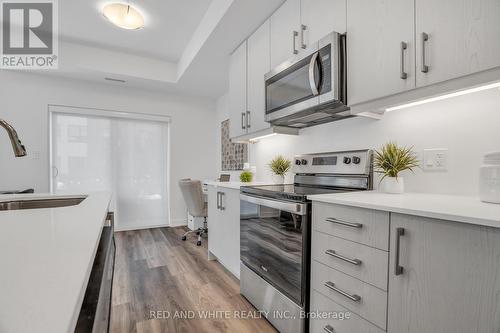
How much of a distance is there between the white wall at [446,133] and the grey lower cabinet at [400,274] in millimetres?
569

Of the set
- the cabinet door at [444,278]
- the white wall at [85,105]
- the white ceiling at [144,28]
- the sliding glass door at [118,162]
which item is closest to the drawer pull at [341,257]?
the cabinet door at [444,278]

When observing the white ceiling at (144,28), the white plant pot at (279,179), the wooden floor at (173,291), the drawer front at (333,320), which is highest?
the white ceiling at (144,28)

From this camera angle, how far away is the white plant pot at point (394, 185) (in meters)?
1.31

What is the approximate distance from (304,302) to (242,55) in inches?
89.6

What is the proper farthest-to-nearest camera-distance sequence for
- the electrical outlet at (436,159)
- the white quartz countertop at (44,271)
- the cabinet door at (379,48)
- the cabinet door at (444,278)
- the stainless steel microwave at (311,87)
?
the stainless steel microwave at (311,87), the electrical outlet at (436,159), the cabinet door at (379,48), the cabinet door at (444,278), the white quartz countertop at (44,271)

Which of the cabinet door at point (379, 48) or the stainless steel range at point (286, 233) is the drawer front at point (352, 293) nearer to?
the stainless steel range at point (286, 233)

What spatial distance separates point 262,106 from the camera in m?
2.12

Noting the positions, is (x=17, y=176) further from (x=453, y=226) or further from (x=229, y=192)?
(x=453, y=226)

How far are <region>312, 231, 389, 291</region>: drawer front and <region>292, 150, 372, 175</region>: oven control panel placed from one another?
595mm

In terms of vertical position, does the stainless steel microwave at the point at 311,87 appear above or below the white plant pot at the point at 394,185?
above

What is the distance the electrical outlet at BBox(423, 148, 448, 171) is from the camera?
123 cm

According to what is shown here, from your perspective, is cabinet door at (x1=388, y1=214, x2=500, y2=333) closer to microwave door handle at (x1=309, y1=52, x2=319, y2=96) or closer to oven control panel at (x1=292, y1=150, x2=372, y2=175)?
oven control panel at (x1=292, y1=150, x2=372, y2=175)

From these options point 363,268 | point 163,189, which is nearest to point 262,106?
point 363,268

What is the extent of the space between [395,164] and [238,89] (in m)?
1.73
